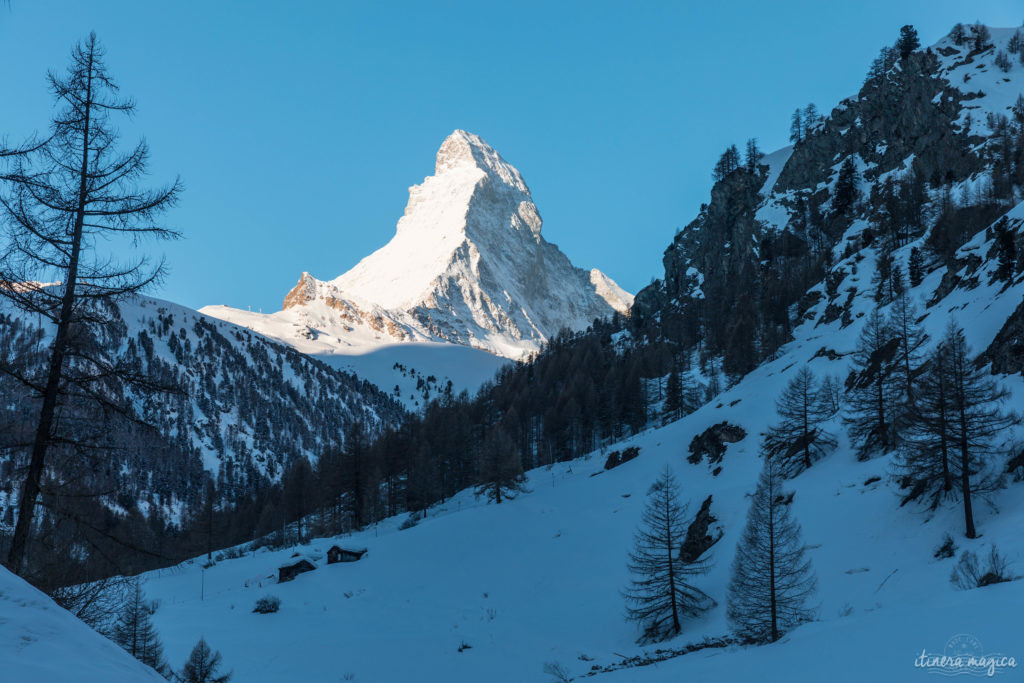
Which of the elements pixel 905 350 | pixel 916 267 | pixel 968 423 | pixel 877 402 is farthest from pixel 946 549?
pixel 916 267

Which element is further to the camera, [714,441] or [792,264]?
[792,264]

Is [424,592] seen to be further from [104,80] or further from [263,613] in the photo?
[104,80]

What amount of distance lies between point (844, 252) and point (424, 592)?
8345 centimetres

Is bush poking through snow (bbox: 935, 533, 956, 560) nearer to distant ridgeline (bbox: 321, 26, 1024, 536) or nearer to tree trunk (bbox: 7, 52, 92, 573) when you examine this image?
distant ridgeline (bbox: 321, 26, 1024, 536)

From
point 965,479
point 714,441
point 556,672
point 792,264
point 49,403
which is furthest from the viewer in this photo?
point 792,264

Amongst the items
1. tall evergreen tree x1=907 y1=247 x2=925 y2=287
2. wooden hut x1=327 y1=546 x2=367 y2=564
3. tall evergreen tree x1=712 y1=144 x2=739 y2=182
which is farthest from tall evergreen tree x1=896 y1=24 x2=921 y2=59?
wooden hut x1=327 y1=546 x2=367 y2=564

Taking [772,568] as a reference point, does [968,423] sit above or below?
above

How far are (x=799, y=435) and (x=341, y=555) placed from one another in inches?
1477

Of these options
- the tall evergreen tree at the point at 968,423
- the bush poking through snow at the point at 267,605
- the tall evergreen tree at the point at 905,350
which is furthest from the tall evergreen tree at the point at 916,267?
the bush poking through snow at the point at 267,605

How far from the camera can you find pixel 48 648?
4.80 m

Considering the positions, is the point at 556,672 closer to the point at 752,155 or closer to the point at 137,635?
the point at 137,635

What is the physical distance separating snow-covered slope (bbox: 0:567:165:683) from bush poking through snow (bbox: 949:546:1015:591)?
61.8 feet

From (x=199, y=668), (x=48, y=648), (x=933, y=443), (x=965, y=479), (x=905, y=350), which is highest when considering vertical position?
(x=905, y=350)

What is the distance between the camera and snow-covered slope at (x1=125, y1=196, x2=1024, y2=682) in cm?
1388
